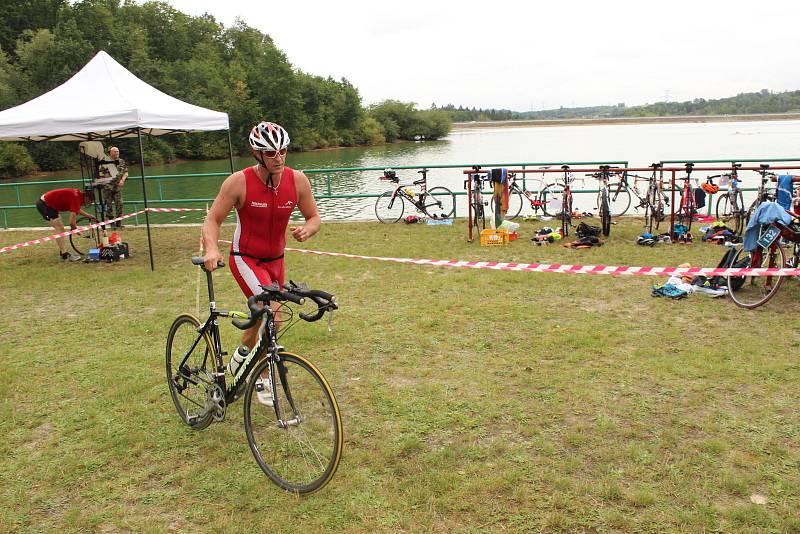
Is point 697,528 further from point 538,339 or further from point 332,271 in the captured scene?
point 332,271

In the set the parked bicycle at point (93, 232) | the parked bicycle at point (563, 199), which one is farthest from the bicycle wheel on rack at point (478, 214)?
the parked bicycle at point (93, 232)

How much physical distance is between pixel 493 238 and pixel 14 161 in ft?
144

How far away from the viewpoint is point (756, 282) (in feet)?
24.5

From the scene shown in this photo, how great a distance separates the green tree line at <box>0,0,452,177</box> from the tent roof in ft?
127

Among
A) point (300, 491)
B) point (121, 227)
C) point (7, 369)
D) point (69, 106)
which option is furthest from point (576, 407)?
point (121, 227)

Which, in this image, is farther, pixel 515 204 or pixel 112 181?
pixel 515 204

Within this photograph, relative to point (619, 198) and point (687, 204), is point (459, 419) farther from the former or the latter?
point (619, 198)

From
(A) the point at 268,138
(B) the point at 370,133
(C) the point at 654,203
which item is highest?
(B) the point at 370,133

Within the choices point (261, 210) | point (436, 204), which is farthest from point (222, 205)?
point (436, 204)

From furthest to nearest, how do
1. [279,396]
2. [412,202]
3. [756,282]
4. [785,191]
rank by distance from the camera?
[412,202], [785,191], [756,282], [279,396]

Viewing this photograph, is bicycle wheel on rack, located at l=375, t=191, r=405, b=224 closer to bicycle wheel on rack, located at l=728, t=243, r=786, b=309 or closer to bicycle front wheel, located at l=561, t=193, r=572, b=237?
bicycle front wheel, located at l=561, t=193, r=572, b=237

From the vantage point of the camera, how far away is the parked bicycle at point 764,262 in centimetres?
675

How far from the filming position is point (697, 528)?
322 centimetres

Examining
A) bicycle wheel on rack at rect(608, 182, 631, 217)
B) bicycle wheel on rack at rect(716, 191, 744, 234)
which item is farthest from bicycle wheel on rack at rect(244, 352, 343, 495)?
bicycle wheel on rack at rect(608, 182, 631, 217)
